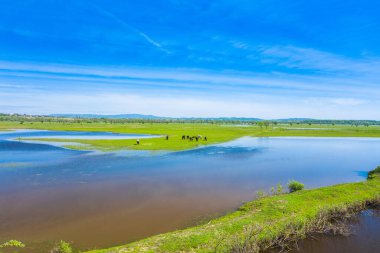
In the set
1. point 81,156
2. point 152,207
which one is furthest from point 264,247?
point 81,156

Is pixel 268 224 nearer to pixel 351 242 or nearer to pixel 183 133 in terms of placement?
pixel 351 242

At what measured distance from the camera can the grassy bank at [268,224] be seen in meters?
10.0

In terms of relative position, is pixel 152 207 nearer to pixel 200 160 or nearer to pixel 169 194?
pixel 169 194

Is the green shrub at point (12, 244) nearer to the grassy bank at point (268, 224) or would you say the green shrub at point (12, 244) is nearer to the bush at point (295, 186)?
the grassy bank at point (268, 224)

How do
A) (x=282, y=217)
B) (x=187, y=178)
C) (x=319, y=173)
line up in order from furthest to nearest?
(x=319, y=173), (x=187, y=178), (x=282, y=217)

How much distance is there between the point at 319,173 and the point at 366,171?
5809 mm

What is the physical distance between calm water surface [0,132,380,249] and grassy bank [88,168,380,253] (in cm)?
193

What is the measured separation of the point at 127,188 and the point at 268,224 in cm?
1142

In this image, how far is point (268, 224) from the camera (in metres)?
11.7

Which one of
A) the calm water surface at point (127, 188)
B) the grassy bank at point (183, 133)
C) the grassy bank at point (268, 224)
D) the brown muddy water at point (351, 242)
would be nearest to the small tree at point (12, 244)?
the calm water surface at point (127, 188)

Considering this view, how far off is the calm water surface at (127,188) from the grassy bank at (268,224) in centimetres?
193

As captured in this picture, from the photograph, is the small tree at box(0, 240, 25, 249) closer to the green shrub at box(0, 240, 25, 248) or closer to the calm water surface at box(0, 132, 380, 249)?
the green shrub at box(0, 240, 25, 248)

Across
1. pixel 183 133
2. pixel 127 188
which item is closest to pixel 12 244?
pixel 127 188

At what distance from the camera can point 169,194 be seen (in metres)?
18.1
